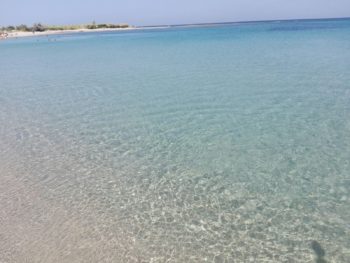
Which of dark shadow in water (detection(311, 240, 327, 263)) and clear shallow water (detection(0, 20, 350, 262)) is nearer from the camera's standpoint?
dark shadow in water (detection(311, 240, 327, 263))

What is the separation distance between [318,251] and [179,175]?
332cm

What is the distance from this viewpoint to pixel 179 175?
294 inches

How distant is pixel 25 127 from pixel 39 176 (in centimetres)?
416

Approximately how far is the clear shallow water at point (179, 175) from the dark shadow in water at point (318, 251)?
44 millimetres

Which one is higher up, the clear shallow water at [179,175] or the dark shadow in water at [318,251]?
the dark shadow in water at [318,251]

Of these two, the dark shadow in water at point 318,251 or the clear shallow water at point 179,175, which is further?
the clear shallow water at point 179,175

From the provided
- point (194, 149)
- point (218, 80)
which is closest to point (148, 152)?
point (194, 149)

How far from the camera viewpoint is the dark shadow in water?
4855 millimetres

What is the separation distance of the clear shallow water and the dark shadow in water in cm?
4

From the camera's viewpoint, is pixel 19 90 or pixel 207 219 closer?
pixel 207 219

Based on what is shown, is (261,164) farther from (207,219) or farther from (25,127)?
(25,127)

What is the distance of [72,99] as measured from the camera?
1481cm

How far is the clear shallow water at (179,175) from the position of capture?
5298 millimetres

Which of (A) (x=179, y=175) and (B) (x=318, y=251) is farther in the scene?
(A) (x=179, y=175)
